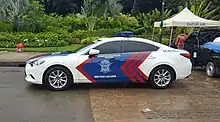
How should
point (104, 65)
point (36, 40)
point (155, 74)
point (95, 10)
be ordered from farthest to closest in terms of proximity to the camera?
1. point (95, 10)
2. point (36, 40)
3. point (155, 74)
4. point (104, 65)

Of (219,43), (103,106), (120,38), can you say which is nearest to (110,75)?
(120,38)

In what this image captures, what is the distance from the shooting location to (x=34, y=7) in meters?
25.2

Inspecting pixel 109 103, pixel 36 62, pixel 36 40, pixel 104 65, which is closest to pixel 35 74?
pixel 36 62

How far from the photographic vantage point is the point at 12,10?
23.7m

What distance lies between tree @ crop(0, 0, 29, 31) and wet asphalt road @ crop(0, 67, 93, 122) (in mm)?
14522

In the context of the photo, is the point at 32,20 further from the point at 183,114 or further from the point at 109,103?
the point at 183,114

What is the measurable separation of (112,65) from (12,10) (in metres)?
16.3

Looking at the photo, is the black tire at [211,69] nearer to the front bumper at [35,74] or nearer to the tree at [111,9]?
the front bumper at [35,74]

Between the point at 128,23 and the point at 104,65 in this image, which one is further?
the point at 128,23

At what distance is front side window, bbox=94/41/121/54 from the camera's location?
918cm

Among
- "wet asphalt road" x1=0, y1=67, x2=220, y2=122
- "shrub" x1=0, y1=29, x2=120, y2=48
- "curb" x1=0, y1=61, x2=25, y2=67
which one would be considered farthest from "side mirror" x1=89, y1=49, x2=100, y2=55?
"shrub" x1=0, y1=29, x2=120, y2=48

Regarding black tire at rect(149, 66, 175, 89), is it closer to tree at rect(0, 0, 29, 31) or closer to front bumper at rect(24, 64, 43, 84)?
front bumper at rect(24, 64, 43, 84)

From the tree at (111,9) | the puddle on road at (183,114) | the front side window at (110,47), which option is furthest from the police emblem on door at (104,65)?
the tree at (111,9)

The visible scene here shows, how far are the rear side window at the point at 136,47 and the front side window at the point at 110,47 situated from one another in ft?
0.56
